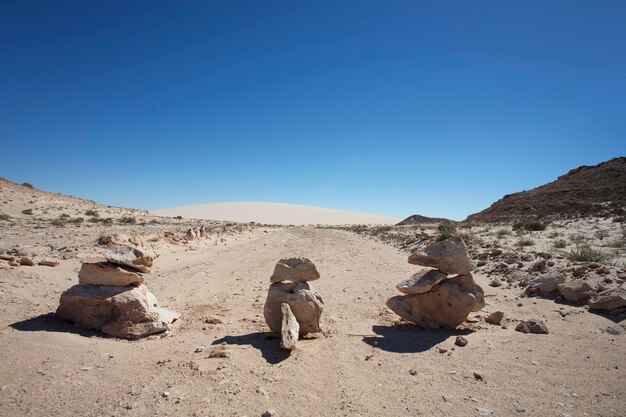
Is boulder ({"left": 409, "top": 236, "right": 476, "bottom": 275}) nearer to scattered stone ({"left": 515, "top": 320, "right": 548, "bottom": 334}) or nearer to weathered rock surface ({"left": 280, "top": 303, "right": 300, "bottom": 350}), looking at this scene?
scattered stone ({"left": 515, "top": 320, "right": 548, "bottom": 334})

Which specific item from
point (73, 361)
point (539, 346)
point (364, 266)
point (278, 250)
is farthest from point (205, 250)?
point (539, 346)

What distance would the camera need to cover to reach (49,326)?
5.70 meters

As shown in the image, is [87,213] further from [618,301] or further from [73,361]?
[618,301]

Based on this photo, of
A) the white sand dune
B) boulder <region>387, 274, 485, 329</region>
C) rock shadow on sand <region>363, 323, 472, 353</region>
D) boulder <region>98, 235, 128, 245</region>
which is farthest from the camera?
the white sand dune

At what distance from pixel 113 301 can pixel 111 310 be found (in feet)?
0.59

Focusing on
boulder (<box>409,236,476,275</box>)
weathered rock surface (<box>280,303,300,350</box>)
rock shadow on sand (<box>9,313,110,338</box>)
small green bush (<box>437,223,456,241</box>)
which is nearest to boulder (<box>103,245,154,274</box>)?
rock shadow on sand (<box>9,313,110,338</box>)

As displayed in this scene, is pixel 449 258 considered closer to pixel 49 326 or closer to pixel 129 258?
pixel 129 258

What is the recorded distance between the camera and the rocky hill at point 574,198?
27.1 m

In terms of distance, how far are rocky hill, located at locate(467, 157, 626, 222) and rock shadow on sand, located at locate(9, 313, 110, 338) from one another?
27952 millimetres

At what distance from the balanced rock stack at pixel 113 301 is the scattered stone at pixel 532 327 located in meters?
6.04

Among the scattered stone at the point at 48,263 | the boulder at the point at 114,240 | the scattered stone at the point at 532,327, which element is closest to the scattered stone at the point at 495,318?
the scattered stone at the point at 532,327

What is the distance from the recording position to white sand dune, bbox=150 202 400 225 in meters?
87.1

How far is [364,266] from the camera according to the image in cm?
1338

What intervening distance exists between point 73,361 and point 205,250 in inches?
453
